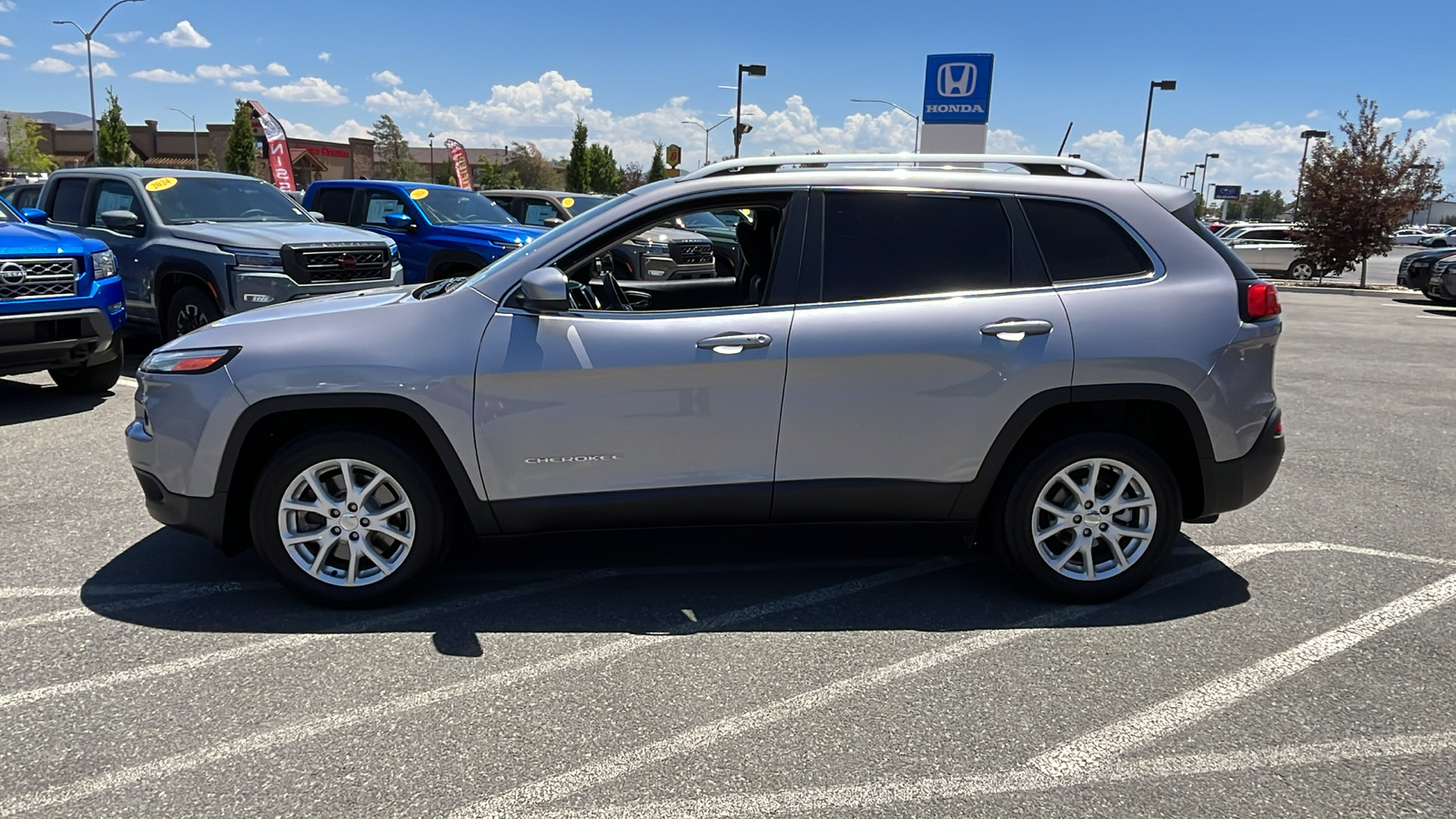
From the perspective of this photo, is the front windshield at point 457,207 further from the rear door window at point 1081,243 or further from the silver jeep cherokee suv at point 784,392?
the rear door window at point 1081,243

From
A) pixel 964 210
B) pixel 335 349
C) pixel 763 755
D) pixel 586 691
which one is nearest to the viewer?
pixel 763 755

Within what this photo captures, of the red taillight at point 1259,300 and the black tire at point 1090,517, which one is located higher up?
the red taillight at point 1259,300

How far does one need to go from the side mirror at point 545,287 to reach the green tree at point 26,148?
309 feet

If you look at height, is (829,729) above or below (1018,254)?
below

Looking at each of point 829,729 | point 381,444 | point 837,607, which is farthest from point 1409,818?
point 381,444

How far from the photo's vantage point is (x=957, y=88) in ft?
52.9

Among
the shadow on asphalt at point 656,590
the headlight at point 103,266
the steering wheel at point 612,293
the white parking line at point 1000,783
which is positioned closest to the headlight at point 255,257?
the headlight at point 103,266

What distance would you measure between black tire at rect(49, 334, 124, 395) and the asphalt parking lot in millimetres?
3392

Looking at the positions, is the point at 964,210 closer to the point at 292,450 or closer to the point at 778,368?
the point at 778,368

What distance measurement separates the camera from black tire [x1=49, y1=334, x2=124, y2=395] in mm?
8172

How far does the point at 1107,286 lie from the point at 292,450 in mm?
3189

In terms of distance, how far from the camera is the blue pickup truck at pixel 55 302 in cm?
708

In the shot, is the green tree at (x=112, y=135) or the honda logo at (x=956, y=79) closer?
the honda logo at (x=956, y=79)

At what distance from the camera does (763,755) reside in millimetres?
3020
